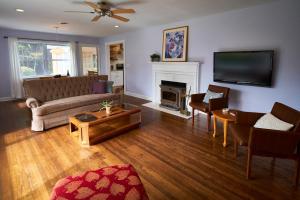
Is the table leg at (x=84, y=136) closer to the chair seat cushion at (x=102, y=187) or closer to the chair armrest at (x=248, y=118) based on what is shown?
the chair seat cushion at (x=102, y=187)

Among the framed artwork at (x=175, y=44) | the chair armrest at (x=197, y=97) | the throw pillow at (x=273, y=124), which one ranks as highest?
the framed artwork at (x=175, y=44)

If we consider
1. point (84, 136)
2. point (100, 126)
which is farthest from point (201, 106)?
point (84, 136)

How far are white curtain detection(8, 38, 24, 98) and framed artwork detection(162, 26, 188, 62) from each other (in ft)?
16.1

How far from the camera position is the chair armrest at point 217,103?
11.3 ft

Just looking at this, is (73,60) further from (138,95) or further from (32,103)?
(32,103)

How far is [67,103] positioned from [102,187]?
296 cm

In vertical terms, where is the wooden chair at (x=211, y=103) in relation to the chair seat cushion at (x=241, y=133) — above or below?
above

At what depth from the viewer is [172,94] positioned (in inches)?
201

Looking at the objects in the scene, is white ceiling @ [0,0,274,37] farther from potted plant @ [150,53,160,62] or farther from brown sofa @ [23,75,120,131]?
brown sofa @ [23,75,120,131]

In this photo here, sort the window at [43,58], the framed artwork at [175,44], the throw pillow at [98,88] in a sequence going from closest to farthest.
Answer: the framed artwork at [175,44], the throw pillow at [98,88], the window at [43,58]

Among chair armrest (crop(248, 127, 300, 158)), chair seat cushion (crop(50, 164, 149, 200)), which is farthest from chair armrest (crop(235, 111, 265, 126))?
chair seat cushion (crop(50, 164, 149, 200))

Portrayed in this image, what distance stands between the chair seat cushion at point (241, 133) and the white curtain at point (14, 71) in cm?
684

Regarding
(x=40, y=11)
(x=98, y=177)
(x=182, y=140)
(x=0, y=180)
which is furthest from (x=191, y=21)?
(x=0, y=180)

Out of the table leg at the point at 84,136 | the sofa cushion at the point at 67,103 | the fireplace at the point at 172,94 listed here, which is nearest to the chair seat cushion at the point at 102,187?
the table leg at the point at 84,136
